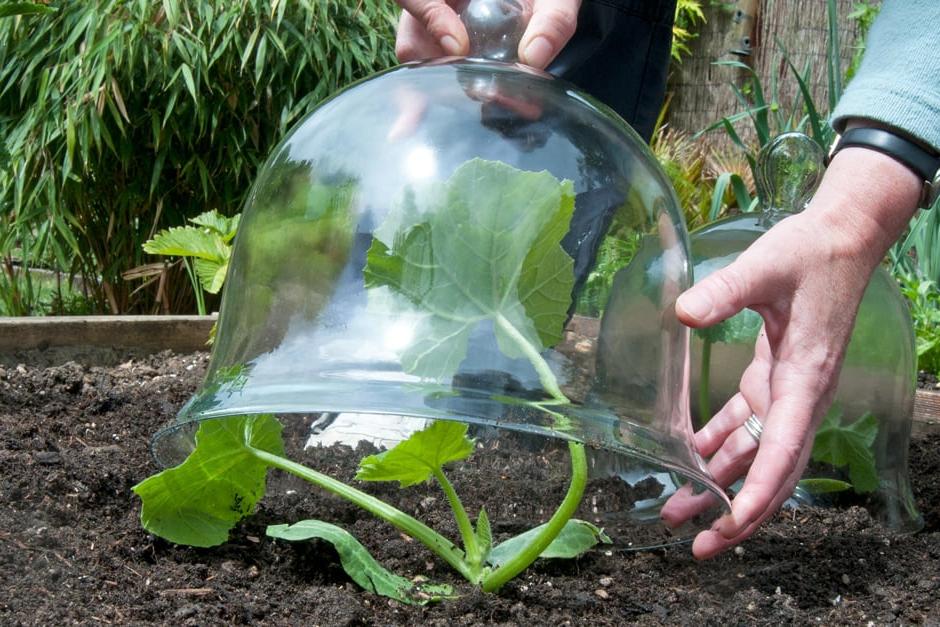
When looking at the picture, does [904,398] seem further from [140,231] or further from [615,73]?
[140,231]

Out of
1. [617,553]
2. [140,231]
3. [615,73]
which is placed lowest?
[140,231]

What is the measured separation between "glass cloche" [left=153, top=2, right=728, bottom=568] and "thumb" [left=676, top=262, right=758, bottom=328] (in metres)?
0.07

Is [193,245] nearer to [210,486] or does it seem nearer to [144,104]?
[210,486]

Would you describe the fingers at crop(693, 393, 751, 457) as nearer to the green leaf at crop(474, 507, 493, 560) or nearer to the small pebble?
the green leaf at crop(474, 507, 493, 560)

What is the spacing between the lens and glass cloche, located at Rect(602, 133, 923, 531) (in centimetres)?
160

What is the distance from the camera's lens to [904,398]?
1683 millimetres

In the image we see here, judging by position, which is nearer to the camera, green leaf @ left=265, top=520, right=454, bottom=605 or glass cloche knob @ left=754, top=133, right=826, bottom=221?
green leaf @ left=265, top=520, right=454, bottom=605

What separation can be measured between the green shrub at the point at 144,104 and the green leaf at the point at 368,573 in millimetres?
2313

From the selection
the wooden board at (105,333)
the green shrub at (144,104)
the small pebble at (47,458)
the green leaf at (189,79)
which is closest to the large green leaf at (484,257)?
the small pebble at (47,458)

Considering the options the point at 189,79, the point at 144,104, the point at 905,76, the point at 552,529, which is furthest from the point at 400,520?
the point at 144,104

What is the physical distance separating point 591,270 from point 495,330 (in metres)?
0.17

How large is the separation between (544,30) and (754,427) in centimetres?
60

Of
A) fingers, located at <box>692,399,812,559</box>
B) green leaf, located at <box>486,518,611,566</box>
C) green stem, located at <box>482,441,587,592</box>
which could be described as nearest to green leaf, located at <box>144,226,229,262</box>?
A: green leaf, located at <box>486,518,611,566</box>

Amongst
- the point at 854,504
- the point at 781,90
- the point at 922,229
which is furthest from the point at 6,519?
the point at 781,90
